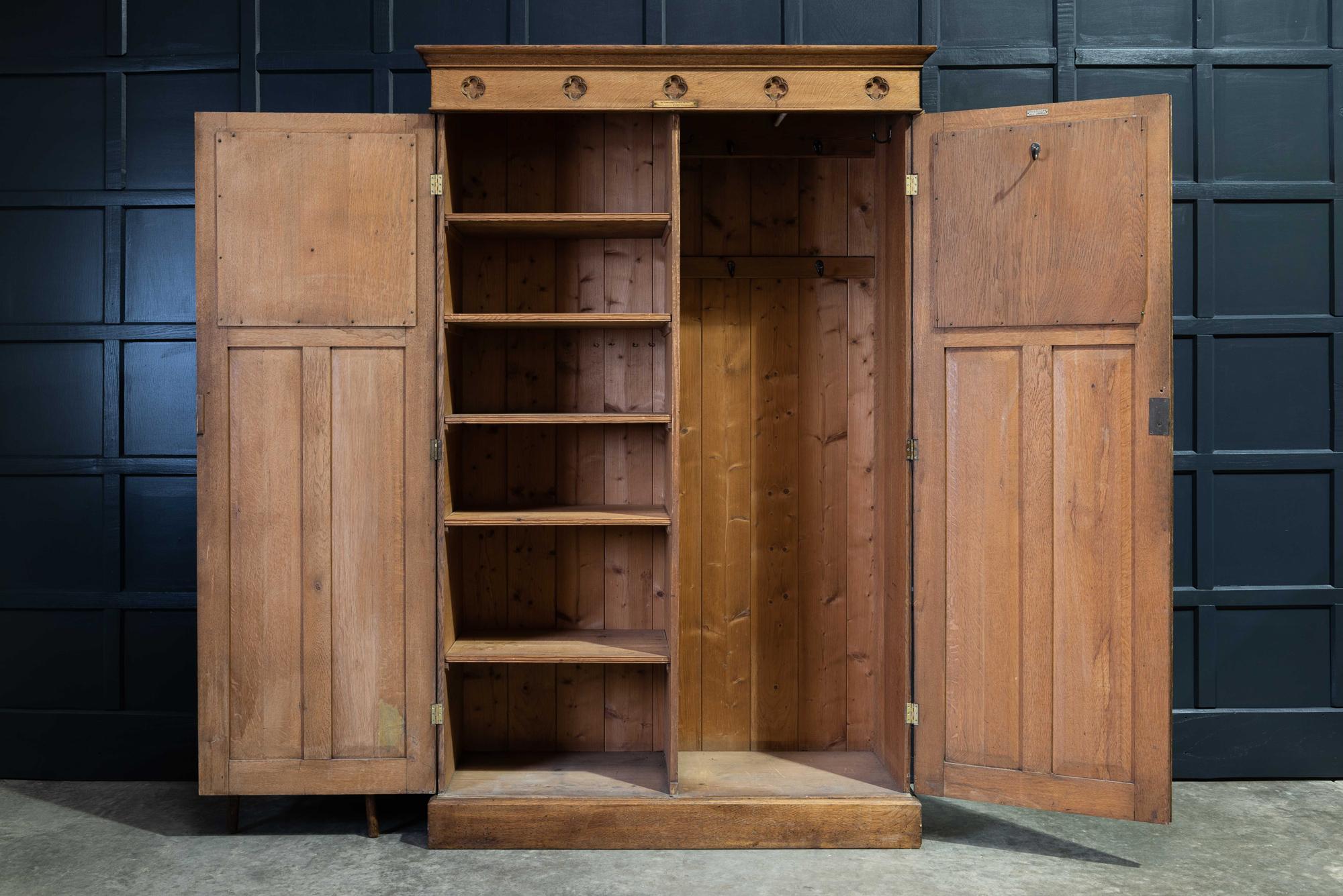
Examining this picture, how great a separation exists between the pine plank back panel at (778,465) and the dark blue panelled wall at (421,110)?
2.22 feet

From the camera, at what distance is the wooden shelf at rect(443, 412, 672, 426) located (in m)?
2.94

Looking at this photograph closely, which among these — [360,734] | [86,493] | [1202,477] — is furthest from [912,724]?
[86,493]

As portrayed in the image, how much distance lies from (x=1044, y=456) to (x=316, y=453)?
7.66 feet

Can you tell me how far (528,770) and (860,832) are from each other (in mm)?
1152

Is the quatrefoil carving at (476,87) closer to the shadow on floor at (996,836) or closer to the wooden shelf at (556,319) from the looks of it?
the wooden shelf at (556,319)

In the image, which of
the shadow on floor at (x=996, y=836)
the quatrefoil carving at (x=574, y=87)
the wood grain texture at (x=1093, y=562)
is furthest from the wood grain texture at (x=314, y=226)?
the shadow on floor at (x=996, y=836)

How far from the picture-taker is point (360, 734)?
295 cm

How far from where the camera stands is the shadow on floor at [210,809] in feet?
10.2

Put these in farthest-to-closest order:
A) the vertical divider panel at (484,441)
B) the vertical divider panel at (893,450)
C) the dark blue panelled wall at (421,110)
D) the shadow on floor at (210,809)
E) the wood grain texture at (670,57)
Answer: the dark blue panelled wall at (421,110) → the vertical divider panel at (484,441) → the shadow on floor at (210,809) → the vertical divider panel at (893,450) → the wood grain texture at (670,57)

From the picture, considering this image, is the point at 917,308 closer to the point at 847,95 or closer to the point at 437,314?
the point at 847,95

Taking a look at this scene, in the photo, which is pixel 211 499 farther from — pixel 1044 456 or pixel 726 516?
pixel 1044 456

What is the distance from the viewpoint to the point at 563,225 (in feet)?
10.0

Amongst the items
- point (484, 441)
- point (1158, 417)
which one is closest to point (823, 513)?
point (1158, 417)

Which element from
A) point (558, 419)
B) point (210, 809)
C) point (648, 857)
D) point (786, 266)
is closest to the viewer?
point (648, 857)
